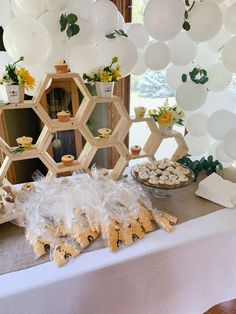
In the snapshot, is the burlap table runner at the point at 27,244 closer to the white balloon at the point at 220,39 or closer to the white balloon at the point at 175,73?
the white balloon at the point at 175,73

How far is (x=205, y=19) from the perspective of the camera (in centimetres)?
115

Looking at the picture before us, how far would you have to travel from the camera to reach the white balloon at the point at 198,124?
1.62 metres

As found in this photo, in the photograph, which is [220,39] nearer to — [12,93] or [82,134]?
[82,134]

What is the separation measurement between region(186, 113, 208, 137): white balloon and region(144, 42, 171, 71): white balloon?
43 cm

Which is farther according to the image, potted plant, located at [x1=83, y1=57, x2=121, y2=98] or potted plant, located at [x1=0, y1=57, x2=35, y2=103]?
potted plant, located at [x1=83, y1=57, x2=121, y2=98]

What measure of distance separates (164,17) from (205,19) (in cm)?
22

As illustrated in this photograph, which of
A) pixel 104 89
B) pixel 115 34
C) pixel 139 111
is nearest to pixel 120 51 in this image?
pixel 115 34

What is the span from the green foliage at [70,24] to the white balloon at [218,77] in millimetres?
819

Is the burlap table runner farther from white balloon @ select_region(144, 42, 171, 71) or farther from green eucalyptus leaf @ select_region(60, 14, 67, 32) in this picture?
green eucalyptus leaf @ select_region(60, 14, 67, 32)

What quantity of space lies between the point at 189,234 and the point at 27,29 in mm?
1020

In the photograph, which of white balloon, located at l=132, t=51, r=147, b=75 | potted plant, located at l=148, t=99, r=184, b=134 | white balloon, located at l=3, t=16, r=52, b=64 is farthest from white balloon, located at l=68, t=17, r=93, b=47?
potted plant, located at l=148, t=99, r=184, b=134

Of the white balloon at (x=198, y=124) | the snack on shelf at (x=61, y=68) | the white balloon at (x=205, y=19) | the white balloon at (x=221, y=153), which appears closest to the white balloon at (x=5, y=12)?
the snack on shelf at (x=61, y=68)

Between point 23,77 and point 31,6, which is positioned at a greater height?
point 31,6

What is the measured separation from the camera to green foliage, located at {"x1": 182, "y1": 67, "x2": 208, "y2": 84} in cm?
144
